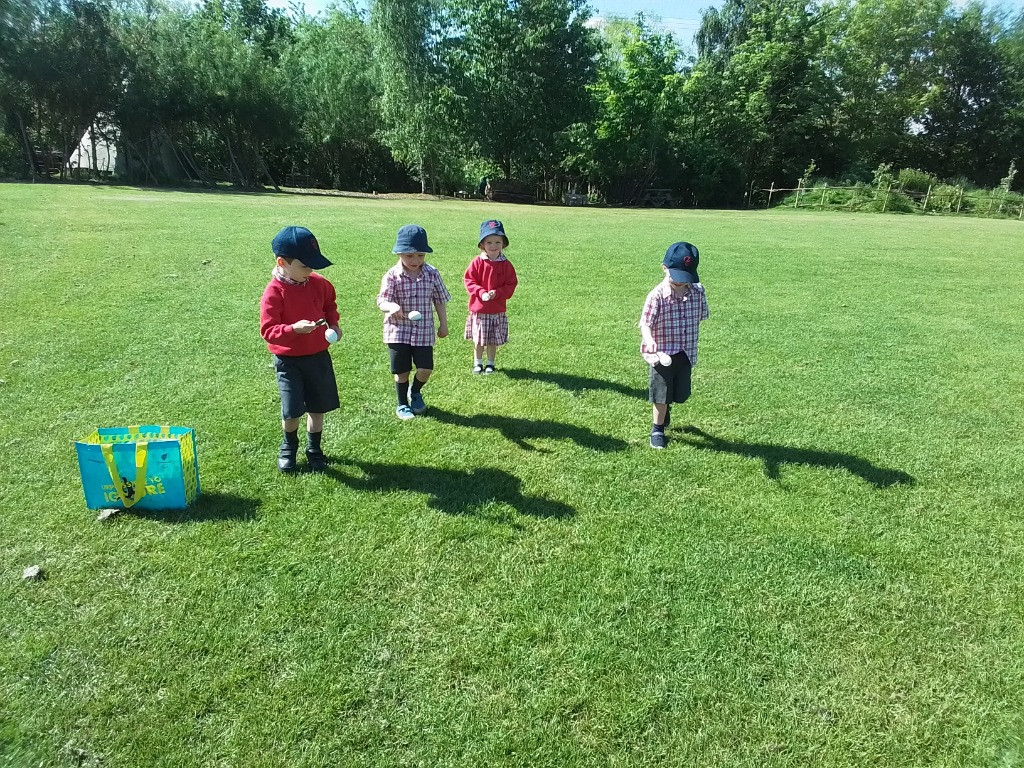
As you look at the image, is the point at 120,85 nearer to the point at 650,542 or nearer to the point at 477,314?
the point at 477,314

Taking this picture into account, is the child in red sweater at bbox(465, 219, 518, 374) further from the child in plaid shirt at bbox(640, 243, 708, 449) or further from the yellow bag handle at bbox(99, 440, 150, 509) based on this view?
the yellow bag handle at bbox(99, 440, 150, 509)

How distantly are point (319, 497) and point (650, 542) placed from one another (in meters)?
2.11

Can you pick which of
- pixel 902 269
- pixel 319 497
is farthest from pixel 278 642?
pixel 902 269

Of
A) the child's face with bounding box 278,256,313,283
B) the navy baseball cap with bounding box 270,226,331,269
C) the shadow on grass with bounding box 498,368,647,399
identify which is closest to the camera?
the navy baseball cap with bounding box 270,226,331,269

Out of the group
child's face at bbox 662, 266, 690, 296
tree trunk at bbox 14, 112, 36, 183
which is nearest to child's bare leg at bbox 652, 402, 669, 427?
child's face at bbox 662, 266, 690, 296

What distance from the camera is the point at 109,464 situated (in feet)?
12.6

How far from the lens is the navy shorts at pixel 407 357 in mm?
5535

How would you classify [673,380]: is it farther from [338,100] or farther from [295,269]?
[338,100]

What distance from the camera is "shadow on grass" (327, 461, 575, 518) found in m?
4.23

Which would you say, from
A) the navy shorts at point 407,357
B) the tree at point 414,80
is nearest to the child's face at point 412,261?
the navy shorts at point 407,357

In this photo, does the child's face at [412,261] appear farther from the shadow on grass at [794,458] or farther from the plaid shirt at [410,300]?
the shadow on grass at [794,458]

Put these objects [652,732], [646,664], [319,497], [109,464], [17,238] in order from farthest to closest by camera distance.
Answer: [17,238]
[319,497]
[109,464]
[646,664]
[652,732]

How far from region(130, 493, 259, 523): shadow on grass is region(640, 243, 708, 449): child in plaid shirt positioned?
2.90 m

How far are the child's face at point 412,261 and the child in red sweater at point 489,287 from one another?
0.99 metres
